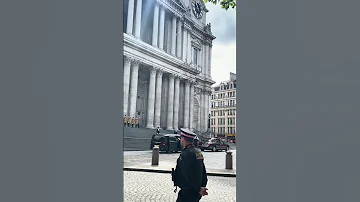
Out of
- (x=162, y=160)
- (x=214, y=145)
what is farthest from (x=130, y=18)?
(x=162, y=160)

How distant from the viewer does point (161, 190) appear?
515cm

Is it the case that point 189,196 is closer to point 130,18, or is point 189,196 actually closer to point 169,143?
point 169,143

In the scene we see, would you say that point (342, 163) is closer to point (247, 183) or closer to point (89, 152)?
point (247, 183)

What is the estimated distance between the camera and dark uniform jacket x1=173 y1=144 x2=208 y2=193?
2.64 m

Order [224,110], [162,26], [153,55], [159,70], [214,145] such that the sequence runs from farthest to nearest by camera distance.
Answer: [224,110] → [162,26] → [159,70] → [153,55] → [214,145]

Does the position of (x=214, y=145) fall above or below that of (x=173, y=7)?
below

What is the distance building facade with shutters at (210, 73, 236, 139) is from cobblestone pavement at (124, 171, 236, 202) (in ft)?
83.8

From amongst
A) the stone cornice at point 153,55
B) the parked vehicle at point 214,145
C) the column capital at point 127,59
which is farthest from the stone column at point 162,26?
the parked vehicle at point 214,145

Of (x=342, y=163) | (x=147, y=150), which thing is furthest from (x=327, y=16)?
(x=147, y=150)

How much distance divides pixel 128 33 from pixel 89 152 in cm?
1783

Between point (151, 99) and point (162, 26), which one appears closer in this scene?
point (151, 99)

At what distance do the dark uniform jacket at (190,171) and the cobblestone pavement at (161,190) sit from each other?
6.10 feet

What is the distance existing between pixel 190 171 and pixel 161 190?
2.78 metres

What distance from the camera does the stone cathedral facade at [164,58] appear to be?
17969mm
